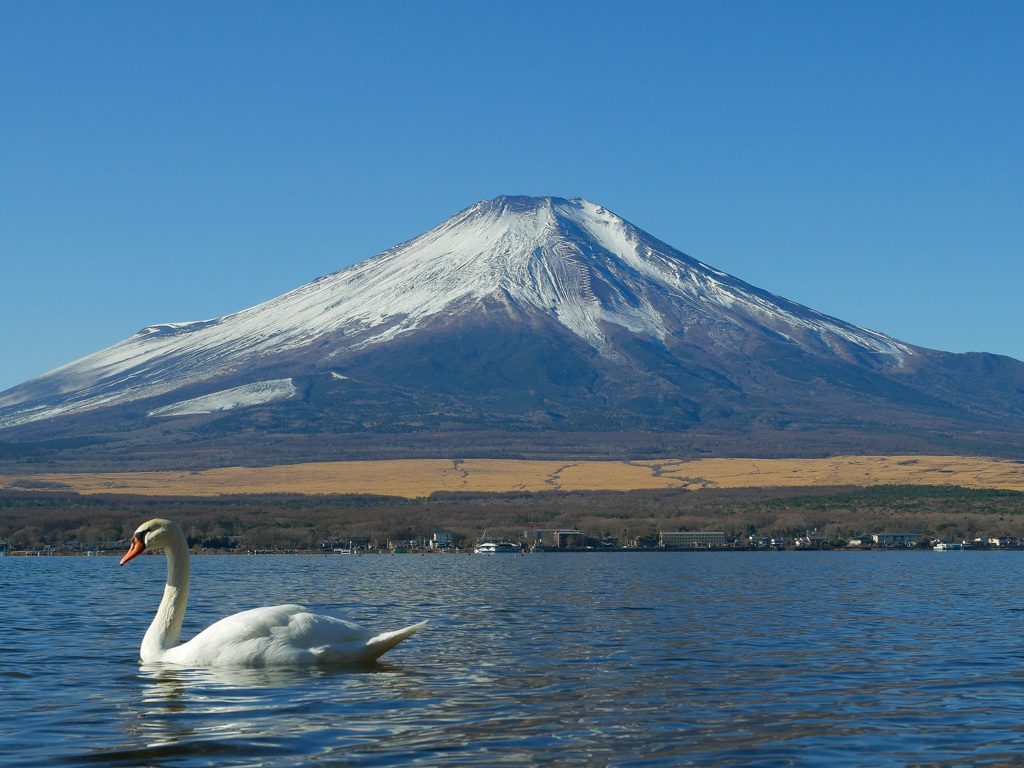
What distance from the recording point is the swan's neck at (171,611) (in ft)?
70.8

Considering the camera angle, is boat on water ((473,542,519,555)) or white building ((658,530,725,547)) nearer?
boat on water ((473,542,519,555))

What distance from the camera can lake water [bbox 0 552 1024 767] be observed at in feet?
46.5

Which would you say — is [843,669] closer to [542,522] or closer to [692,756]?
[692,756]

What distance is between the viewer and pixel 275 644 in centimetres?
2089

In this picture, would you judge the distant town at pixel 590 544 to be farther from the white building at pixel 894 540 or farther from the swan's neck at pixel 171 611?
the swan's neck at pixel 171 611

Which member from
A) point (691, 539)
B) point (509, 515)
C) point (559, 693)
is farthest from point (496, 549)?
point (559, 693)

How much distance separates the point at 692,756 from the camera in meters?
13.8

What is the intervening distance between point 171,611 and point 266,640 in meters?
2.13

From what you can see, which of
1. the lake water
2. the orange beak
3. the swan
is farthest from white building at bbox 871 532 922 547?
the orange beak

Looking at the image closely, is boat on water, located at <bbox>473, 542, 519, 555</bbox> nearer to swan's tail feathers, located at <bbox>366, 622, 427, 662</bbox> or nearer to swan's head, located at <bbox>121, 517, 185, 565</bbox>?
swan's head, located at <bbox>121, 517, 185, 565</bbox>

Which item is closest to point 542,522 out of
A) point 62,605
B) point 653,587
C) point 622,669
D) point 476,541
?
point 476,541

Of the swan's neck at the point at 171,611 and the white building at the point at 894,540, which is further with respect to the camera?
the white building at the point at 894,540

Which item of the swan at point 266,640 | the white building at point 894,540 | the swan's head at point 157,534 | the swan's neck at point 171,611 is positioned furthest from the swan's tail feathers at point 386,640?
the white building at point 894,540

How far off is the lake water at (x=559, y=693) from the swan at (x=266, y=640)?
1.07ft
